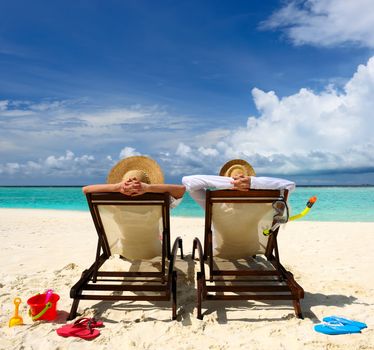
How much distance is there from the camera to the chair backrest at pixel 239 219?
12.6ft

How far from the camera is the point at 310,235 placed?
29.5 ft

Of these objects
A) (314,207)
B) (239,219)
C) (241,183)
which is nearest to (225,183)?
(241,183)

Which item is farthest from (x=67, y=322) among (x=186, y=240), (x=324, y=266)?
(x=186, y=240)

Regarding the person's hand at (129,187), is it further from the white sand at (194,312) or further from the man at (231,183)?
the white sand at (194,312)

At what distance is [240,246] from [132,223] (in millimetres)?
1368

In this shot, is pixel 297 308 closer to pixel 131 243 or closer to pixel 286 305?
pixel 286 305

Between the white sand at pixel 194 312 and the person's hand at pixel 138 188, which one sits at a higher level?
the person's hand at pixel 138 188

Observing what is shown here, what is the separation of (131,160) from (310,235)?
19.3 ft

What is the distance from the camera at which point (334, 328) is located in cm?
326

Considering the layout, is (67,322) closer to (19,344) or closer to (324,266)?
(19,344)

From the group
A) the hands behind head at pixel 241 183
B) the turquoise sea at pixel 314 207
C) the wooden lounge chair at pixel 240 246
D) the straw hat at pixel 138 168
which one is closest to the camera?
the wooden lounge chair at pixel 240 246

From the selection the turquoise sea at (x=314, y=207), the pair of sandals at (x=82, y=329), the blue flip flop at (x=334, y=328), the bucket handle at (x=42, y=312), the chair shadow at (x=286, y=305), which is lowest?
the turquoise sea at (x=314, y=207)

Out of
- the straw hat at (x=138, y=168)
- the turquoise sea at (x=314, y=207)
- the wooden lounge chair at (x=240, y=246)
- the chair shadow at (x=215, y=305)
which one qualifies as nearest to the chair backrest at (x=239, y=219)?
the wooden lounge chair at (x=240, y=246)

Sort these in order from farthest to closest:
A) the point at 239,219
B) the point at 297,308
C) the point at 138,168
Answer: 1. the point at 138,168
2. the point at 239,219
3. the point at 297,308
